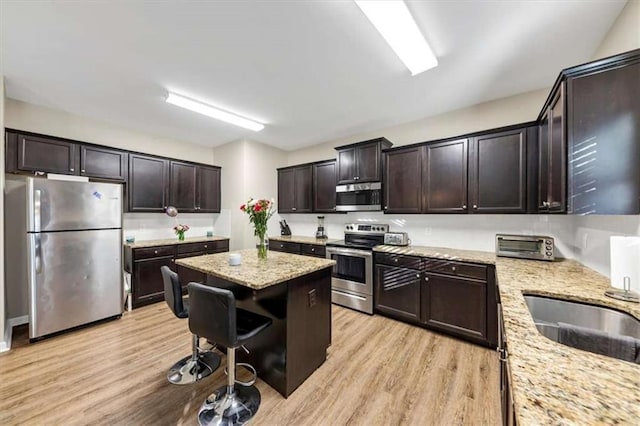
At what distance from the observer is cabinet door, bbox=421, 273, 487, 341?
2.52 meters

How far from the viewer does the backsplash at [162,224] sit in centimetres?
401

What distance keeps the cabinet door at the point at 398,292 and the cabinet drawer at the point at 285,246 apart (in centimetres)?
159

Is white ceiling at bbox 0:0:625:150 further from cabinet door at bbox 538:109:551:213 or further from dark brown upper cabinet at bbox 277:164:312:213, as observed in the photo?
dark brown upper cabinet at bbox 277:164:312:213

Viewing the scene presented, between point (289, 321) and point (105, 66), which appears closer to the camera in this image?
point (289, 321)

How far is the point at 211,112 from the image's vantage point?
3182 millimetres

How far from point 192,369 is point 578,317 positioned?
9.51ft

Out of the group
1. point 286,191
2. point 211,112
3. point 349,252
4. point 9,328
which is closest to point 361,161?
point 349,252

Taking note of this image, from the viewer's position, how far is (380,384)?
6.49ft

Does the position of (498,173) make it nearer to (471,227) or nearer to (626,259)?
(471,227)

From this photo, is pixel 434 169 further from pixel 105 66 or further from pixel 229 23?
pixel 105 66

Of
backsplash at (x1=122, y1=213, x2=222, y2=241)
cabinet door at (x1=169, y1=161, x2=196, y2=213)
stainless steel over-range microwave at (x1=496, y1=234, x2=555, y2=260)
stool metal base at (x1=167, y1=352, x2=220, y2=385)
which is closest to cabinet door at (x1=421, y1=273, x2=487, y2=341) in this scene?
stainless steel over-range microwave at (x1=496, y1=234, x2=555, y2=260)

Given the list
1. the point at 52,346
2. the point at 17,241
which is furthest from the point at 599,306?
the point at 17,241

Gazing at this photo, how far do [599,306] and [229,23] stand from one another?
3.05m

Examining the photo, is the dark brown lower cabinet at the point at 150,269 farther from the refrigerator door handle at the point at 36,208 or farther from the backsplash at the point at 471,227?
the backsplash at the point at 471,227
